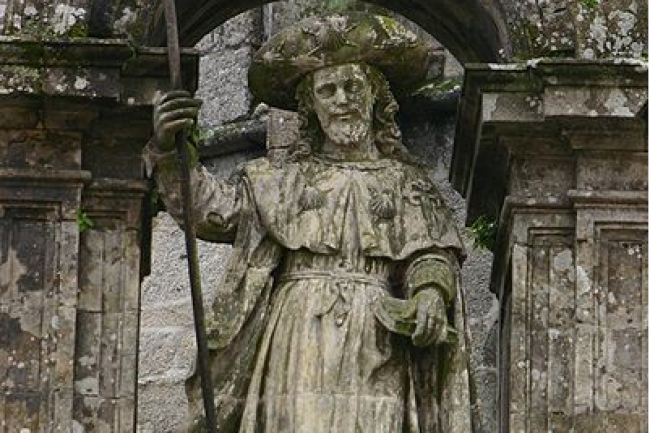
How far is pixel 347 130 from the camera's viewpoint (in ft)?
49.7

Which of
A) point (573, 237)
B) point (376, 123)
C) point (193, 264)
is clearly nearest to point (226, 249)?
point (376, 123)

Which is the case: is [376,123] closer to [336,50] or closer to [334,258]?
[336,50]

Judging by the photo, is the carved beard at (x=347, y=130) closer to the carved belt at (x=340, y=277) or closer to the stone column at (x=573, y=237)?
the stone column at (x=573, y=237)

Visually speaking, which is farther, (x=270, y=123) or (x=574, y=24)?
(x=270, y=123)

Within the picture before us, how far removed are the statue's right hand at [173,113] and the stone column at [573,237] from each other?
1.15 meters

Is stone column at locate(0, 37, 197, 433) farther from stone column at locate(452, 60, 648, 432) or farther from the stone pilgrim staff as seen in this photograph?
stone column at locate(452, 60, 648, 432)

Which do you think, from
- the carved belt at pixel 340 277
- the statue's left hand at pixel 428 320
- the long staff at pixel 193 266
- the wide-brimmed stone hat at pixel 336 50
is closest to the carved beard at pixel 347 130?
the wide-brimmed stone hat at pixel 336 50

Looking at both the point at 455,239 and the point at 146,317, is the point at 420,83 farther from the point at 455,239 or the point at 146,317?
the point at 146,317

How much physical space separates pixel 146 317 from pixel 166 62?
131 inches

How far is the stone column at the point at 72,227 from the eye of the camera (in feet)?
48.4

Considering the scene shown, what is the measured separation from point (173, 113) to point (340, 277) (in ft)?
2.94

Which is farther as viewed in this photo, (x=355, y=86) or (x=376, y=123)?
(x=376, y=123)

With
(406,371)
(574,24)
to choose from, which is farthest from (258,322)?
(574,24)

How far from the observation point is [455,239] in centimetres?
1512
